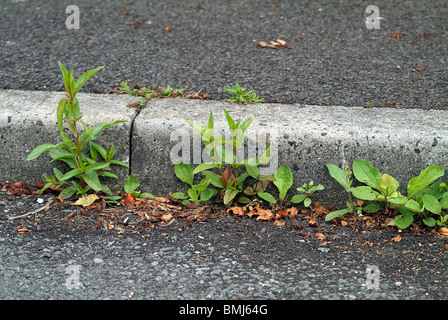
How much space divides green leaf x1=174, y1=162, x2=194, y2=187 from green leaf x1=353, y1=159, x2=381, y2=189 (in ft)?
2.41

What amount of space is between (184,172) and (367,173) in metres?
0.82

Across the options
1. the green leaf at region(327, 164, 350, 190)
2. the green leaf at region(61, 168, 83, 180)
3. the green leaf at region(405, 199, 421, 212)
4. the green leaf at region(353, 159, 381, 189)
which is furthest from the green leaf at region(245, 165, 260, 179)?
the green leaf at region(61, 168, 83, 180)

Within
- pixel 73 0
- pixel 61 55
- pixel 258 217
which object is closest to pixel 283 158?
pixel 258 217

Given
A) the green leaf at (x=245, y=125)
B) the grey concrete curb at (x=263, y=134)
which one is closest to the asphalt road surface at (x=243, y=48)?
the grey concrete curb at (x=263, y=134)

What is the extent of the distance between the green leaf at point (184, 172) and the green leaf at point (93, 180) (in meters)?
0.36

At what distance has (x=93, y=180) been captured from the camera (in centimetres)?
236

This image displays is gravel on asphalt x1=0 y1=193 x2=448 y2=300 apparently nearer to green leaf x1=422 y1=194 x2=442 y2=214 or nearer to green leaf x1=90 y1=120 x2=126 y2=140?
green leaf x1=422 y1=194 x2=442 y2=214

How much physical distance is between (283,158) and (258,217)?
0.96 feet

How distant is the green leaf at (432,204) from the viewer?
2.16 meters

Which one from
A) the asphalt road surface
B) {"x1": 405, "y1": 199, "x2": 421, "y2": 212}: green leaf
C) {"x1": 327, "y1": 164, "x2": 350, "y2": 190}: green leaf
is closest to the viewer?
{"x1": 405, "y1": 199, "x2": 421, "y2": 212}: green leaf

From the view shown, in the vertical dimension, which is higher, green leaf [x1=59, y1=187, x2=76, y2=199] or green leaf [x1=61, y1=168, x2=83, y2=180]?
green leaf [x1=61, y1=168, x2=83, y2=180]

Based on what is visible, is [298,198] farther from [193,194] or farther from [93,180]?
[93,180]

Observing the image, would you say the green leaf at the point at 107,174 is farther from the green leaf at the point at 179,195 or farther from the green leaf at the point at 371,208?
the green leaf at the point at 371,208

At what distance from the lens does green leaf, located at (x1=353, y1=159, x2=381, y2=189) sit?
2.24 m
